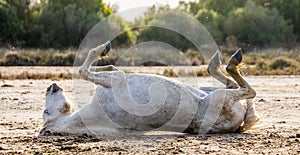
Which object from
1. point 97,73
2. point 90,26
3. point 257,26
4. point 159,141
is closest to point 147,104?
point 159,141

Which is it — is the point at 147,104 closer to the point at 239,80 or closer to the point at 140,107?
the point at 140,107

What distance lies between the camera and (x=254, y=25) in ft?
172

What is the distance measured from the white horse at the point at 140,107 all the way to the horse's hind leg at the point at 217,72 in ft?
1.12

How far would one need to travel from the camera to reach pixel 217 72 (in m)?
8.97

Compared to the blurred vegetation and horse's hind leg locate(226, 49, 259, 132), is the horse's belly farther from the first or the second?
the blurred vegetation

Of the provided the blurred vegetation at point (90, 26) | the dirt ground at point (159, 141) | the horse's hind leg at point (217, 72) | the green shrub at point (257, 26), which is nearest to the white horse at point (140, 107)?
the dirt ground at point (159, 141)

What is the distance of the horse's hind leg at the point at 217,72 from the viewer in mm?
8891

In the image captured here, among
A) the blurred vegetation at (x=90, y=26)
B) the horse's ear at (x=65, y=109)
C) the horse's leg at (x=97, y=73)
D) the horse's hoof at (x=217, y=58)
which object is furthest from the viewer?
the blurred vegetation at (x=90, y=26)

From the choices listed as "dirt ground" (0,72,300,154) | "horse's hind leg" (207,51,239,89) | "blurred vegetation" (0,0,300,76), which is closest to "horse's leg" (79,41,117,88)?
"dirt ground" (0,72,300,154)

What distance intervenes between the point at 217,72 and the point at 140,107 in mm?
1403

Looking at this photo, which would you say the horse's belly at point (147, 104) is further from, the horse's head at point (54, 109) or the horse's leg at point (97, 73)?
the horse's head at point (54, 109)

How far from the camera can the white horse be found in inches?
321

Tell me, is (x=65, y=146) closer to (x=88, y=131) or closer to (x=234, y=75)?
(x=88, y=131)

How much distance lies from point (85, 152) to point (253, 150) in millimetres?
1921
